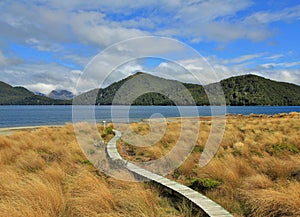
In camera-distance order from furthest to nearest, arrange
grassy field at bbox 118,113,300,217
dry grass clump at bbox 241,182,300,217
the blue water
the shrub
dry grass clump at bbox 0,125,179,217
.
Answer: the blue water < the shrub < grassy field at bbox 118,113,300,217 < dry grass clump at bbox 241,182,300,217 < dry grass clump at bbox 0,125,179,217

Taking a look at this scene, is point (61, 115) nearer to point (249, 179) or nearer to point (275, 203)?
point (249, 179)

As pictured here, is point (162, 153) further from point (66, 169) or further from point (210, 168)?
point (66, 169)

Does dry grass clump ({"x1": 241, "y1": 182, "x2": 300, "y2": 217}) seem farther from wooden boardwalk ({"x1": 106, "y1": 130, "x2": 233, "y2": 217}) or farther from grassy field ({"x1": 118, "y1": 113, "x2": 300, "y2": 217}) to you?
wooden boardwalk ({"x1": 106, "y1": 130, "x2": 233, "y2": 217})

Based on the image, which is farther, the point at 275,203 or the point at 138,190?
the point at 138,190

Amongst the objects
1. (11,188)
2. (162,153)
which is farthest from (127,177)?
(162,153)

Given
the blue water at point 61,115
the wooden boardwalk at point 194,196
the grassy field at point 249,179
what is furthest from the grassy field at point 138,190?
the blue water at point 61,115

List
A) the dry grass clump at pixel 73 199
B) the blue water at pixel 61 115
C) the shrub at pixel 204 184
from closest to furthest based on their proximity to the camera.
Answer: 1. the dry grass clump at pixel 73 199
2. the shrub at pixel 204 184
3. the blue water at pixel 61 115

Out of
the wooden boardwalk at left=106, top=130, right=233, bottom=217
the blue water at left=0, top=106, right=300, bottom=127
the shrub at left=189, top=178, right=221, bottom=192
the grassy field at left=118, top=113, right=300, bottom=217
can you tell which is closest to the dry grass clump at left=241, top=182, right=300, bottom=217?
the grassy field at left=118, top=113, right=300, bottom=217

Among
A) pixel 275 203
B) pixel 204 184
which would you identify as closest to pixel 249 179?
pixel 204 184

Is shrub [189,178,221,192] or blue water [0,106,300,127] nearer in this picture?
shrub [189,178,221,192]

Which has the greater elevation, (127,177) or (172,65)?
(172,65)

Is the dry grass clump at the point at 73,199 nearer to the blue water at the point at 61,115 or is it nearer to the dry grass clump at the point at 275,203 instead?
the dry grass clump at the point at 275,203

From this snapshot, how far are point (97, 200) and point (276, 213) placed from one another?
3.40 m

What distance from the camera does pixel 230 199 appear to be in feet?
21.7
